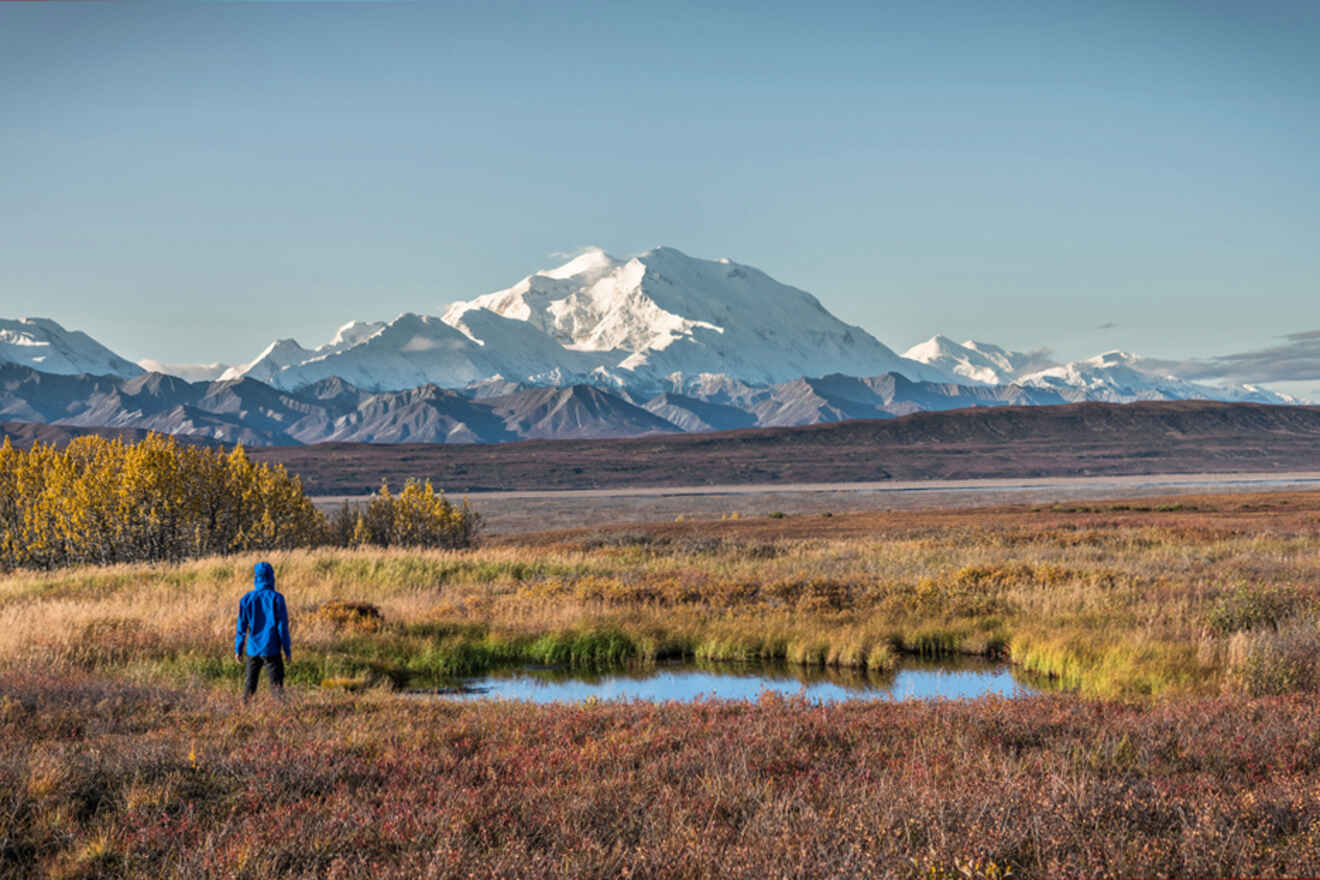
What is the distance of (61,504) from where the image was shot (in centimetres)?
2900

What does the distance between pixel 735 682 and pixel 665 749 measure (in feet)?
24.9

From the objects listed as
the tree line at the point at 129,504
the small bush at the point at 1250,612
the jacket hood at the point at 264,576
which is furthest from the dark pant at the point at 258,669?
the tree line at the point at 129,504

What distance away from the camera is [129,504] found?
96.3ft

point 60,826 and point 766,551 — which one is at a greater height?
point 60,826

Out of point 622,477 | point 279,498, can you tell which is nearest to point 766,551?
point 279,498

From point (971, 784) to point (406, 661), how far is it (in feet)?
39.2

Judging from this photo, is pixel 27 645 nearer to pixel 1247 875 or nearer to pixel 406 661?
pixel 406 661

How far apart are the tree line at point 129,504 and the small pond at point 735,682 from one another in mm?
17500

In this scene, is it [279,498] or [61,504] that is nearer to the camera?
[61,504]

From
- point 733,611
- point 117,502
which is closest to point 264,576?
point 733,611

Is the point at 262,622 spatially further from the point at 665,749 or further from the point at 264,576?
the point at 665,749

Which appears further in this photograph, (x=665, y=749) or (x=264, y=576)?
(x=264, y=576)

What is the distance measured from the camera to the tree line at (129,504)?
2892 cm

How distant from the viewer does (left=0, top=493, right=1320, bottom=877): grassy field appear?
6.15 m
